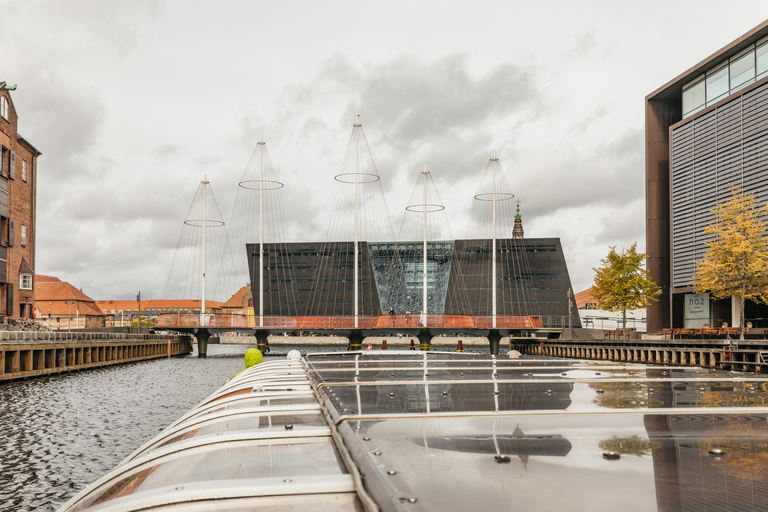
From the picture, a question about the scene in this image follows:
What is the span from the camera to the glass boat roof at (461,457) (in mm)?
2105

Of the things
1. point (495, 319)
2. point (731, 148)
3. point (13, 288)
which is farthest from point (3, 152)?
point (731, 148)

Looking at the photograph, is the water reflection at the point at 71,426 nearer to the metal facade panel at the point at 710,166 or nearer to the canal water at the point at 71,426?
the canal water at the point at 71,426

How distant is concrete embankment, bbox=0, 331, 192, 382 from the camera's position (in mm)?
25484

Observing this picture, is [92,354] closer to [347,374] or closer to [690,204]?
[347,374]

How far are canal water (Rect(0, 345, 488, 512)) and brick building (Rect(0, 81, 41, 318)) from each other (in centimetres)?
1793

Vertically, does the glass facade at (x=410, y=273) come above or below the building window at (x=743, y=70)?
below

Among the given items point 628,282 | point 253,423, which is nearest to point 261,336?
point 628,282

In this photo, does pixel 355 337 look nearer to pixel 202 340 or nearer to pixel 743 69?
pixel 202 340

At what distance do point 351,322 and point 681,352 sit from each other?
31.8 meters

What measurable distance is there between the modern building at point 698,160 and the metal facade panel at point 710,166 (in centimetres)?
6

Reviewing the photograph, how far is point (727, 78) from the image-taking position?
3878 cm

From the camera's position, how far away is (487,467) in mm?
2410

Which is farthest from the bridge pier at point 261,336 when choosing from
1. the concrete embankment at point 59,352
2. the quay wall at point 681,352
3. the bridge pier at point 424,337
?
the quay wall at point 681,352

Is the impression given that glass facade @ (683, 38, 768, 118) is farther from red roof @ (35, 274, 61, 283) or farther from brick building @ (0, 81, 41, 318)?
red roof @ (35, 274, 61, 283)
